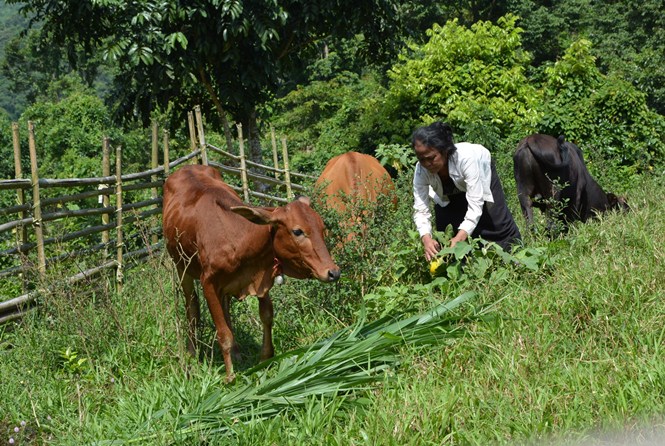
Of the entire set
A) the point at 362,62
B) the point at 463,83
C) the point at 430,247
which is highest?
the point at 362,62

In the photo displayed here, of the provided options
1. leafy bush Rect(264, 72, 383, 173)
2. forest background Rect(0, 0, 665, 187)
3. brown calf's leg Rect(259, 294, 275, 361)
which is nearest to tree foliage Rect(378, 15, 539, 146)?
forest background Rect(0, 0, 665, 187)

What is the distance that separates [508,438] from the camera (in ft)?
11.1

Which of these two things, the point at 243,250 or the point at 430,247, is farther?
the point at 430,247

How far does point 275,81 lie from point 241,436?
10.3 meters

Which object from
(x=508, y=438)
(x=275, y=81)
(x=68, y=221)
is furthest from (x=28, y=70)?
(x=508, y=438)

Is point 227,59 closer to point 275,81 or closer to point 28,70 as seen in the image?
point 275,81

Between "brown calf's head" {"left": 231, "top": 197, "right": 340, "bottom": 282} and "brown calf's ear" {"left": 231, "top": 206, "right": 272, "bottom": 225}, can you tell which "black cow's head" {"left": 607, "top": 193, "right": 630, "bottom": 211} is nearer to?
"brown calf's head" {"left": 231, "top": 197, "right": 340, "bottom": 282}

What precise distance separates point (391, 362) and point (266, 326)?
3.84ft

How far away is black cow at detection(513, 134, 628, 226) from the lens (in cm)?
724

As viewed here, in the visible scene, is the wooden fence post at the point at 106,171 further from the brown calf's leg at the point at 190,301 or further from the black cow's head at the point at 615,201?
the black cow's head at the point at 615,201

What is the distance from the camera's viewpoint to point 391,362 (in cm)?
427

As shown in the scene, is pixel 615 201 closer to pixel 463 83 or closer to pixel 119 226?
pixel 119 226

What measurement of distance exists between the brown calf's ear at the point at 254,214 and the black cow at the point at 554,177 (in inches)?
123

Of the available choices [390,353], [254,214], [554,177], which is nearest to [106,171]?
[254,214]
